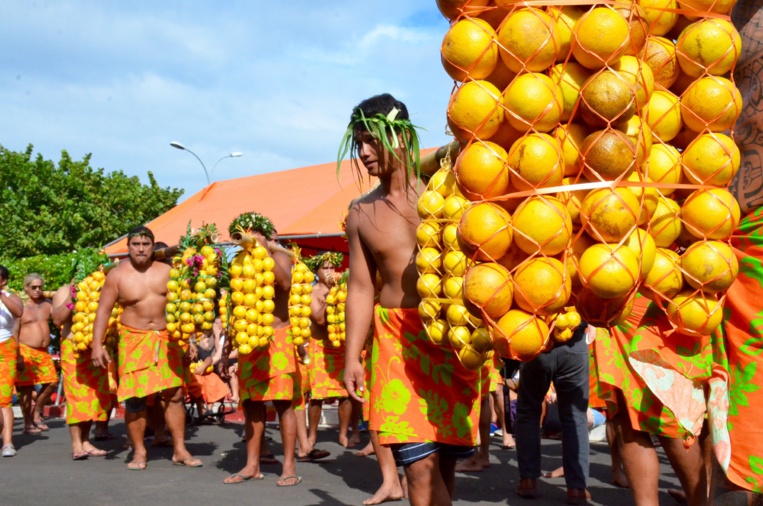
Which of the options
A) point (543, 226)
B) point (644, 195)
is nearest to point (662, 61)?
point (644, 195)

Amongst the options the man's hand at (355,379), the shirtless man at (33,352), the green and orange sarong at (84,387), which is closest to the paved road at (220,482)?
the green and orange sarong at (84,387)

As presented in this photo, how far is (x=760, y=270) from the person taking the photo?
7.68ft

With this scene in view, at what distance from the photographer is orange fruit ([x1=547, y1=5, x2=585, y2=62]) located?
2332 millimetres

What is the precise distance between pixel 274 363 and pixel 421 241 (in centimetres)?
345

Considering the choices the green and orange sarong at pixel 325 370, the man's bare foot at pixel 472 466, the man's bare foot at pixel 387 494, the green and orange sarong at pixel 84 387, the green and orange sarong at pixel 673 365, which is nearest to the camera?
the green and orange sarong at pixel 673 365

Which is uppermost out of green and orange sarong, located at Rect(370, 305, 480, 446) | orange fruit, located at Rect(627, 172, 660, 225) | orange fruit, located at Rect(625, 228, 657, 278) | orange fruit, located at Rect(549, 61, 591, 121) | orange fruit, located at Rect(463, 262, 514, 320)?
orange fruit, located at Rect(549, 61, 591, 121)

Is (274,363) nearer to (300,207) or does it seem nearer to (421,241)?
(421,241)

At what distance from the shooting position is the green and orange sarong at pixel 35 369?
11.0 meters

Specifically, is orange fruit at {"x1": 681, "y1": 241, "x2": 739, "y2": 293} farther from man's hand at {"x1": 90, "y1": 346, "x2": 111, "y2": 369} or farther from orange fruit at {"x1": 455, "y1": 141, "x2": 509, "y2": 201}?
man's hand at {"x1": 90, "y1": 346, "x2": 111, "y2": 369}

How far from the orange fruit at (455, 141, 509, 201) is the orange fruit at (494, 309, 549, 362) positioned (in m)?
0.37

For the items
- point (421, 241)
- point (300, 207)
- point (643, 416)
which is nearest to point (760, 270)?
point (643, 416)

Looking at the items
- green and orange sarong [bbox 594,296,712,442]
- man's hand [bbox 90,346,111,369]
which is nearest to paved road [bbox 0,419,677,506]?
man's hand [bbox 90,346,111,369]

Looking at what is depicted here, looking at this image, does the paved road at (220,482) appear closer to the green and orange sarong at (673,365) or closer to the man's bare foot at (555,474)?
the man's bare foot at (555,474)

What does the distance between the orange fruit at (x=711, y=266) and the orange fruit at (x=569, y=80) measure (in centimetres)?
55
